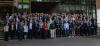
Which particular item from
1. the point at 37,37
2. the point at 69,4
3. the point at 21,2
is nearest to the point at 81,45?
the point at 37,37

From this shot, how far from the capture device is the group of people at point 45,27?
19469mm

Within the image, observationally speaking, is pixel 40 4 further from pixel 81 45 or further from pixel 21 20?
pixel 81 45

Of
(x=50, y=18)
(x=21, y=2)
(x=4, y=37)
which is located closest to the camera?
(x=4, y=37)

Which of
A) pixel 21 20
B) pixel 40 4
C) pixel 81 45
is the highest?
pixel 40 4

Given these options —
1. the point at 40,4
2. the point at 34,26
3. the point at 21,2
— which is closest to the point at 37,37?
the point at 34,26

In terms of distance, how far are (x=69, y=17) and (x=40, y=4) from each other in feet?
21.9

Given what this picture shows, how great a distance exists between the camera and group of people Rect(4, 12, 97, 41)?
63.9 ft

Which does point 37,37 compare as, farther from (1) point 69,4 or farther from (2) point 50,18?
(1) point 69,4

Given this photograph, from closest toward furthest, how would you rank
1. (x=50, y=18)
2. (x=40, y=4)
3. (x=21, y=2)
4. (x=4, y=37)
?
(x=4, y=37), (x=50, y=18), (x=40, y=4), (x=21, y=2)

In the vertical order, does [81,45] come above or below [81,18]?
below

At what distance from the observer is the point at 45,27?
782 inches

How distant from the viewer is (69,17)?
71.8 ft

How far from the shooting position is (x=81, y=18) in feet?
72.1

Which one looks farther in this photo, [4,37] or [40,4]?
[40,4]
